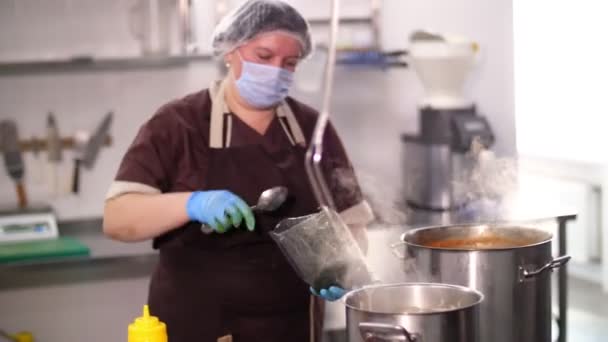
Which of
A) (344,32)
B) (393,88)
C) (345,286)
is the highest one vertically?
(344,32)

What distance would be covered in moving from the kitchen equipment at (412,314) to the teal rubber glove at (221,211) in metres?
0.53

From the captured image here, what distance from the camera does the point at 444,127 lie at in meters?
2.76

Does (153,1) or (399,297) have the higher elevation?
(153,1)

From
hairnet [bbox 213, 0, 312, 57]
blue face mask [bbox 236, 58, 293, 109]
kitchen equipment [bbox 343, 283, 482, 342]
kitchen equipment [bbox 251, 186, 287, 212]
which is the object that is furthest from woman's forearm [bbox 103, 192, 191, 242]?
kitchen equipment [bbox 343, 283, 482, 342]

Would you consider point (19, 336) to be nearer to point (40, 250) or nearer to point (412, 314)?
point (40, 250)

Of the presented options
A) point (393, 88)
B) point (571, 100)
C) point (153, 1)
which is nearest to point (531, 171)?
point (571, 100)

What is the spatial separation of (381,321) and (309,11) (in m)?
2.17

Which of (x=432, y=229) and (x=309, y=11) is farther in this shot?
(x=309, y=11)

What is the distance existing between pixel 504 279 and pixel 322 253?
277 mm

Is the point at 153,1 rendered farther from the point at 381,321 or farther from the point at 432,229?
the point at 381,321

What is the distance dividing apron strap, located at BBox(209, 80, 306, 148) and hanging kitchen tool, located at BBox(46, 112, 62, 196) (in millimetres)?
1170

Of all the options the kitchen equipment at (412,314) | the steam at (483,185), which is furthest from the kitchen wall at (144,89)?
the kitchen equipment at (412,314)

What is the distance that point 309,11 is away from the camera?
3014mm

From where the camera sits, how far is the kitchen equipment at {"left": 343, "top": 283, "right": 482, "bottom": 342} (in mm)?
964
